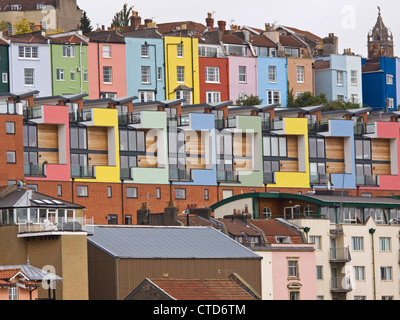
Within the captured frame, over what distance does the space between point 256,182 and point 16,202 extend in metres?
46.4

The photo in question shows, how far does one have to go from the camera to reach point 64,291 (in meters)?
60.4

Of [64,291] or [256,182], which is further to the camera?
[256,182]

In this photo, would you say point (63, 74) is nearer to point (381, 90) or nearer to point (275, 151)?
point (275, 151)

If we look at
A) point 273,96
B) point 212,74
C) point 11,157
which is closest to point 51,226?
point 11,157

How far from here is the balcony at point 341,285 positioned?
7838 cm

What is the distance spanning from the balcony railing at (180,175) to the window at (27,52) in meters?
21.1

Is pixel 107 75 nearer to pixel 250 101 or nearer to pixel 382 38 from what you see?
pixel 250 101

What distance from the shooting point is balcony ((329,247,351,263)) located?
261ft

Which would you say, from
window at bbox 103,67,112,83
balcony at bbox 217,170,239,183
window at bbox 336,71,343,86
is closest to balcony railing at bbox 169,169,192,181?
balcony at bbox 217,170,239,183

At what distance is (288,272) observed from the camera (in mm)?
74312

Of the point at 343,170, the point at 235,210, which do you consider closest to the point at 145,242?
the point at 235,210

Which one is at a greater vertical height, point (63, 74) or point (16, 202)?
point (63, 74)

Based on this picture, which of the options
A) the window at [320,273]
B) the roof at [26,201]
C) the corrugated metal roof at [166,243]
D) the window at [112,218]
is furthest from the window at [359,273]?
the window at [112,218]

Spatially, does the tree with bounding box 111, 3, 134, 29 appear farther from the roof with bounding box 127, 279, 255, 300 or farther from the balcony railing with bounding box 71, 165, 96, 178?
the roof with bounding box 127, 279, 255, 300
